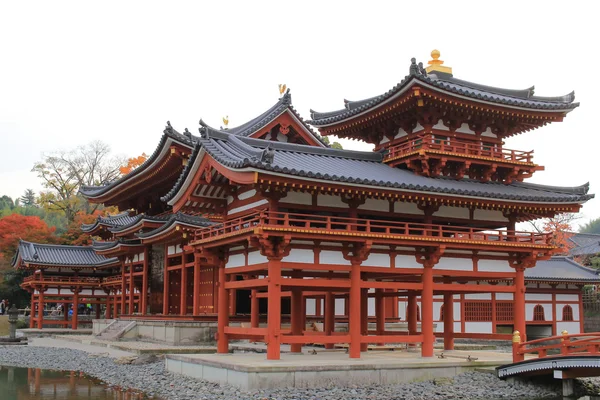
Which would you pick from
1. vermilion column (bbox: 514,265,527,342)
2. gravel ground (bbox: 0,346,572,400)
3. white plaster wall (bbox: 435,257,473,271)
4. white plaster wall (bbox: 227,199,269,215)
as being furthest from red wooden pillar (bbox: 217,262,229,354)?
vermilion column (bbox: 514,265,527,342)

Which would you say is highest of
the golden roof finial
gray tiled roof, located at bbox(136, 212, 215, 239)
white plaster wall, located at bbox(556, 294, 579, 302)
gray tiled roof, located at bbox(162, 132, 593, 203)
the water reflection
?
the golden roof finial

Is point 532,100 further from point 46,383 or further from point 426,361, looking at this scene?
point 46,383

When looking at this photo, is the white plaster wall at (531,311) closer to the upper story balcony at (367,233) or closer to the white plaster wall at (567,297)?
the white plaster wall at (567,297)

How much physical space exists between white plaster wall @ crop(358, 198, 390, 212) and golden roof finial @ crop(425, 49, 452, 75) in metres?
8.35

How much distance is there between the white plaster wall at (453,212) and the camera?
76.0 ft

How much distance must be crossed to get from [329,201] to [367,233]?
1789 mm

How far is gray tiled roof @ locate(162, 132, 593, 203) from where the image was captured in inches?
770

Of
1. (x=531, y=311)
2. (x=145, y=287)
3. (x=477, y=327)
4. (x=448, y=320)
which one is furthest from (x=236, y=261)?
(x=531, y=311)

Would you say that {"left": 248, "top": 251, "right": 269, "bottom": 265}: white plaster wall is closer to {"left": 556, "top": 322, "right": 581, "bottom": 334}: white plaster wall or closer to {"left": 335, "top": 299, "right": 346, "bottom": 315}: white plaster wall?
{"left": 335, "top": 299, "right": 346, "bottom": 315}: white plaster wall

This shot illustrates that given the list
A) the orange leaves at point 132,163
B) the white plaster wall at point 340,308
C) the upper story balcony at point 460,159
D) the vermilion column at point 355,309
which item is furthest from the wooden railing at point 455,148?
the orange leaves at point 132,163

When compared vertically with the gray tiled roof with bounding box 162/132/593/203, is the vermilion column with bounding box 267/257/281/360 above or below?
below

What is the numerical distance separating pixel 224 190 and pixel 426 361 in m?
8.54

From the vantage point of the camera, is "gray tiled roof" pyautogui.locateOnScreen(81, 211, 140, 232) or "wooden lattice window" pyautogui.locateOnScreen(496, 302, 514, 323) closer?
"wooden lattice window" pyautogui.locateOnScreen(496, 302, 514, 323)

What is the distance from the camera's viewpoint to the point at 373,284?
68.1ft
